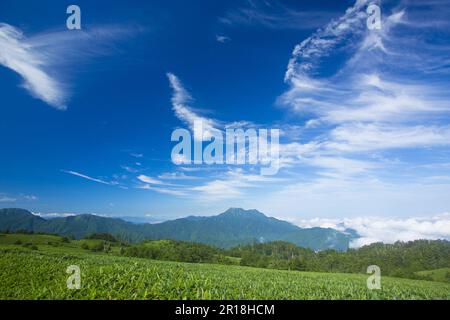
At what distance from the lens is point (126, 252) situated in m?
140

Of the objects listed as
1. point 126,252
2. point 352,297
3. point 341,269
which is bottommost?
point 341,269

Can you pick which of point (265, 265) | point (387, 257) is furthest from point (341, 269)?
point (387, 257)

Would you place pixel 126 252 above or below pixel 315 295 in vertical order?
below

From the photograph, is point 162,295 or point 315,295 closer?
point 162,295

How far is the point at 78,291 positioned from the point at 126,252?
5365 inches

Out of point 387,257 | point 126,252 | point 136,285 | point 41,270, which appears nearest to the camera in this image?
point 136,285

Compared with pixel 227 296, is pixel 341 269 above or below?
below

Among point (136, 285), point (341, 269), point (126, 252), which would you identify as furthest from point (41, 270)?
point (341, 269)

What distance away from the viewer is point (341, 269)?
159125 millimetres
